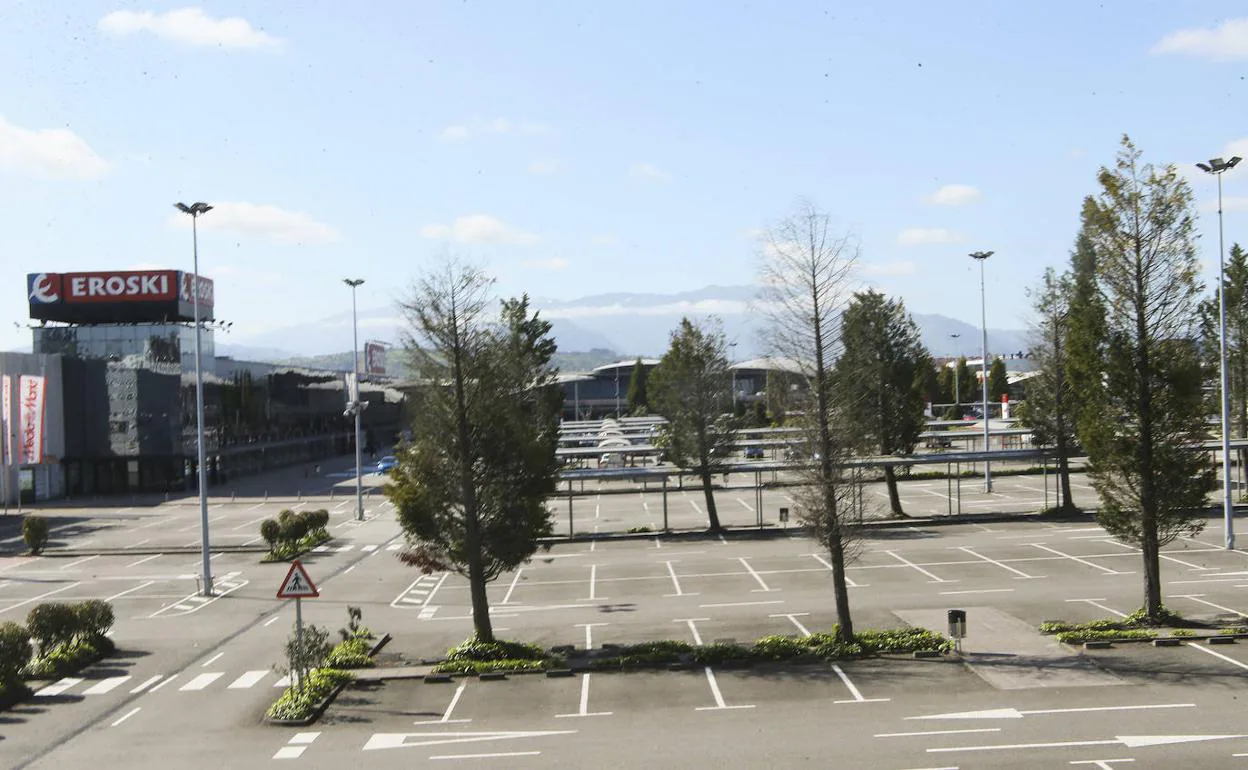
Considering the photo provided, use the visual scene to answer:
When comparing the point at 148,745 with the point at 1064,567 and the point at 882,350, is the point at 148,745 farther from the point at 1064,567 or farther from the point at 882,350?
the point at 882,350

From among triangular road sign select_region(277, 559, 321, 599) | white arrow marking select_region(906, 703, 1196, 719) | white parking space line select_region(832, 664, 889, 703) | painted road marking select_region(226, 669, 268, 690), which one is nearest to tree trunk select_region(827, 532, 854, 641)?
white parking space line select_region(832, 664, 889, 703)

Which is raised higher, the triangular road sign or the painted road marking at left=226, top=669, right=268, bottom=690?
the triangular road sign

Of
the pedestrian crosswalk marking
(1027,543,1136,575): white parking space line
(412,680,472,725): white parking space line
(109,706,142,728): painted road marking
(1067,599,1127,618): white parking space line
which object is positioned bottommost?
the pedestrian crosswalk marking

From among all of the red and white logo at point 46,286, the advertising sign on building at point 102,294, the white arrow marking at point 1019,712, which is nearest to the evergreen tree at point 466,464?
the white arrow marking at point 1019,712

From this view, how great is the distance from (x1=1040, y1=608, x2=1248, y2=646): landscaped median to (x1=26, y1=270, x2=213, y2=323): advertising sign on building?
233ft

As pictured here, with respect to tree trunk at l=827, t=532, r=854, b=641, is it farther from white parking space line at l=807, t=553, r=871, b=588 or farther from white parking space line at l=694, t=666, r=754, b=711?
white parking space line at l=807, t=553, r=871, b=588

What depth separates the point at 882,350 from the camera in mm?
46688

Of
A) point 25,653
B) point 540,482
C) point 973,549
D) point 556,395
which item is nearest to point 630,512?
point 556,395

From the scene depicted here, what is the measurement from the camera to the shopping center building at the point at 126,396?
6688 cm

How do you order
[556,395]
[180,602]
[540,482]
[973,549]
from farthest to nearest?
[556,395]
[973,549]
[180,602]
[540,482]

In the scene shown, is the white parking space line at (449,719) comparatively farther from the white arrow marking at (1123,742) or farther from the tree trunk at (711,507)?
the tree trunk at (711,507)

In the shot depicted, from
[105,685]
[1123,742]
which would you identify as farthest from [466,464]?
[1123,742]

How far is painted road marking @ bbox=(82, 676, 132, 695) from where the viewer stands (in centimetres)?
2134

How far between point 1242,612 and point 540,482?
57.8ft
